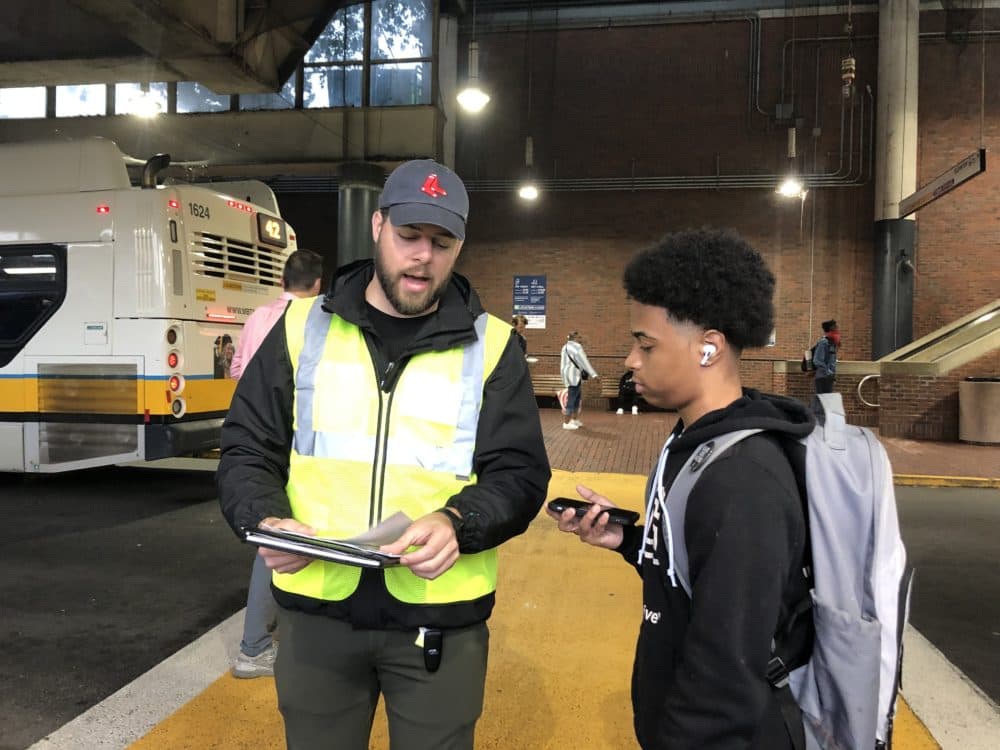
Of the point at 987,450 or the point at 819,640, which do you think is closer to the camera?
the point at 819,640

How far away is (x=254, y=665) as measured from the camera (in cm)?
360

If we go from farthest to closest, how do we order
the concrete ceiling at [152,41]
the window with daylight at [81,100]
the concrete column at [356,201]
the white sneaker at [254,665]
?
the window with daylight at [81,100], the concrete column at [356,201], the concrete ceiling at [152,41], the white sneaker at [254,665]

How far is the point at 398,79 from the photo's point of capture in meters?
15.2

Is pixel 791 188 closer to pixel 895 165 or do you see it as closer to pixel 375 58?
pixel 895 165

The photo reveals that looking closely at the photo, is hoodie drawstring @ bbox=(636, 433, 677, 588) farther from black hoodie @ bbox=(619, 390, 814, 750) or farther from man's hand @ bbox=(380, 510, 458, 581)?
man's hand @ bbox=(380, 510, 458, 581)

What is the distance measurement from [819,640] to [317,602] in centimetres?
112

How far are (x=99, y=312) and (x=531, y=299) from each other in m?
11.9

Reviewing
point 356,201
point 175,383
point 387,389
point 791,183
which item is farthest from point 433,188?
point 791,183

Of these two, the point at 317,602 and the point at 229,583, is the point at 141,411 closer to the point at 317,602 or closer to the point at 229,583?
the point at 229,583

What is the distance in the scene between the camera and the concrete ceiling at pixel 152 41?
31.4 ft

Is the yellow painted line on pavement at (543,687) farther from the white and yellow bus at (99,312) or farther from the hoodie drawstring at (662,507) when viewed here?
the white and yellow bus at (99,312)

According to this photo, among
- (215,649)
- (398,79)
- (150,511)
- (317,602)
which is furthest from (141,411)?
(398,79)

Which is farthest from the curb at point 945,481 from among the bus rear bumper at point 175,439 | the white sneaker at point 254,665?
the bus rear bumper at point 175,439

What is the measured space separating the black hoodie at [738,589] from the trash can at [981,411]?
12.0m
